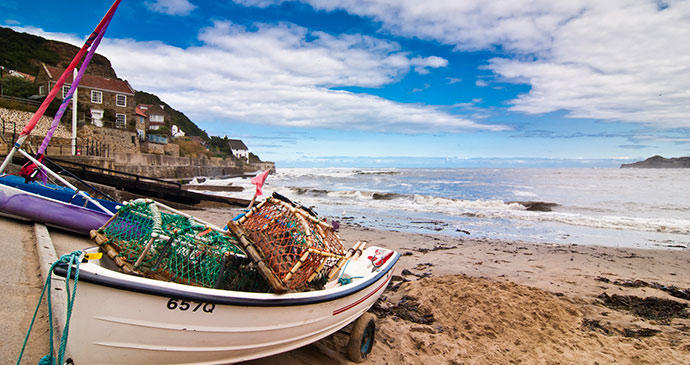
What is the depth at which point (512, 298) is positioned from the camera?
20.5ft

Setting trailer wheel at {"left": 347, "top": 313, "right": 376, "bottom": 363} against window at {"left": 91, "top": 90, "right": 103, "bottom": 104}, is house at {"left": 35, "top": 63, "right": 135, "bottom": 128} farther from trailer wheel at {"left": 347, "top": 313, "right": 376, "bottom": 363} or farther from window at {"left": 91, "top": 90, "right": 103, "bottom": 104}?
trailer wheel at {"left": 347, "top": 313, "right": 376, "bottom": 363}

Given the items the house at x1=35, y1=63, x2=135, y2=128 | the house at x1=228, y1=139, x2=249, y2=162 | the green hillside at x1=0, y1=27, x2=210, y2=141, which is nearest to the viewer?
the house at x1=35, y1=63, x2=135, y2=128

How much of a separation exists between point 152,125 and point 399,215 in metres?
68.7

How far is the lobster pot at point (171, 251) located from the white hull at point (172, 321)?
441 millimetres

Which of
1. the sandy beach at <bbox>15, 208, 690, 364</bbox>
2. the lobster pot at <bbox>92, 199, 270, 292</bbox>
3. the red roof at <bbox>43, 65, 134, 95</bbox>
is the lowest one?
the sandy beach at <bbox>15, 208, 690, 364</bbox>

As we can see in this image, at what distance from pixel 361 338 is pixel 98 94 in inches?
1894

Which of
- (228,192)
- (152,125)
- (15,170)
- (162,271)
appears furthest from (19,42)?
(162,271)

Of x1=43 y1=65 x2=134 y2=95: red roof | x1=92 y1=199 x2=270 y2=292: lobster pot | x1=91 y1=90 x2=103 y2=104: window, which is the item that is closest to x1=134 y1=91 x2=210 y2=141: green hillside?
x1=43 y1=65 x2=134 y2=95: red roof

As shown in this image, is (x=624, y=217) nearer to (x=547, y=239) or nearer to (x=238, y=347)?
(x=547, y=239)

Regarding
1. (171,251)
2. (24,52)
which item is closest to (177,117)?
(24,52)

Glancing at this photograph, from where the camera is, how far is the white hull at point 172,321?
282cm

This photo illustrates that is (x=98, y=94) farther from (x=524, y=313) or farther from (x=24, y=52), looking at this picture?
(x=524, y=313)

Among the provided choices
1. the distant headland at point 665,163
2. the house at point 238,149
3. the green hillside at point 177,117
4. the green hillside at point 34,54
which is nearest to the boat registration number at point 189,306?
the green hillside at point 34,54

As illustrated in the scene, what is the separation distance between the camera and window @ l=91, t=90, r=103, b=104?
4107 cm
